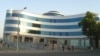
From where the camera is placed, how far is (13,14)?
94.2m

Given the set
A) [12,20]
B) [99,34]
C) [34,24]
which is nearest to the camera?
[99,34]

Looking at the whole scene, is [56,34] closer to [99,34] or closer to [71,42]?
[71,42]

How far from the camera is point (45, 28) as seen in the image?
10350 cm

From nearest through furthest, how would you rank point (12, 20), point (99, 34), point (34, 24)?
1. point (99, 34)
2. point (12, 20)
3. point (34, 24)

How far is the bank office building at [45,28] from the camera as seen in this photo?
9425cm

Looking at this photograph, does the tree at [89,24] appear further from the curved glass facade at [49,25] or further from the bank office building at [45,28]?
the curved glass facade at [49,25]

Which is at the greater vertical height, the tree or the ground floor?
the tree

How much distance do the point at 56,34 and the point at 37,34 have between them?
8317mm

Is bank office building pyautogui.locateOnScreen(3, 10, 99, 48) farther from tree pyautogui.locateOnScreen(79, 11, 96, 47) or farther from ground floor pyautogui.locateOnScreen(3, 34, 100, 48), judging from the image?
tree pyautogui.locateOnScreen(79, 11, 96, 47)

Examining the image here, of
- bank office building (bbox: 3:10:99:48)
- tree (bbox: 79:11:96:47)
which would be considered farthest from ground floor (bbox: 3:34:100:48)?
tree (bbox: 79:11:96:47)

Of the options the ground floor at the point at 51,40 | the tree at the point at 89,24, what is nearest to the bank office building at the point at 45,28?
the ground floor at the point at 51,40

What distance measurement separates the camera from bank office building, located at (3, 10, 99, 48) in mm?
94250

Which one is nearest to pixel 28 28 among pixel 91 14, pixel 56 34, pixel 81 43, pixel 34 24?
pixel 34 24

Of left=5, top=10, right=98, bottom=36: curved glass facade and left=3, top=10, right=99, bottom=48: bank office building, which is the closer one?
left=3, top=10, right=99, bottom=48: bank office building
